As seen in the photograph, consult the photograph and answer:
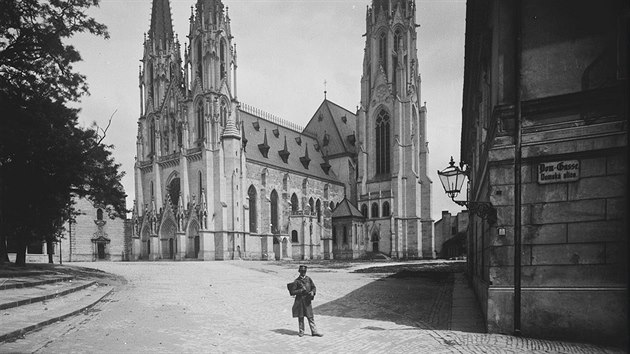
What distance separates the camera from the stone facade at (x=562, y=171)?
7738mm

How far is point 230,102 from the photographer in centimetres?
4959

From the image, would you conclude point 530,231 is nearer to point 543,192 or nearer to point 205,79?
point 543,192

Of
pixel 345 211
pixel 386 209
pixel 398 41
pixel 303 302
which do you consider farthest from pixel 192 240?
pixel 303 302

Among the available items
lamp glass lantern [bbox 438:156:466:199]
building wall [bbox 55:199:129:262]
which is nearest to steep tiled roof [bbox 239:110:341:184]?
building wall [bbox 55:199:129:262]

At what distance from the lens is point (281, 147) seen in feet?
193

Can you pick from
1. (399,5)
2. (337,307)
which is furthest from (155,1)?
(337,307)

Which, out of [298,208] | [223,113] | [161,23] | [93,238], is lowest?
[93,238]

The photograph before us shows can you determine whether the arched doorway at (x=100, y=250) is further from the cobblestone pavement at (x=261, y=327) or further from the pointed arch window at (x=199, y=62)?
the cobblestone pavement at (x=261, y=327)

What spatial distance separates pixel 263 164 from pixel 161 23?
23.8 m

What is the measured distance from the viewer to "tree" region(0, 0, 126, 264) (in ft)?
56.1

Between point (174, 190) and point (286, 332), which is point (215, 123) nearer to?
point (174, 190)

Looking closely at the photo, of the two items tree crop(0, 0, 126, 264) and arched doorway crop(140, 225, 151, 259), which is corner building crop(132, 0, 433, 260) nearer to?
arched doorway crop(140, 225, 151, 259)

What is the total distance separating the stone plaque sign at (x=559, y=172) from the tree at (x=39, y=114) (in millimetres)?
17177

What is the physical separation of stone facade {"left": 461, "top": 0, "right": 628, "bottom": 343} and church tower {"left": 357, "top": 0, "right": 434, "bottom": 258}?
47.3 m
